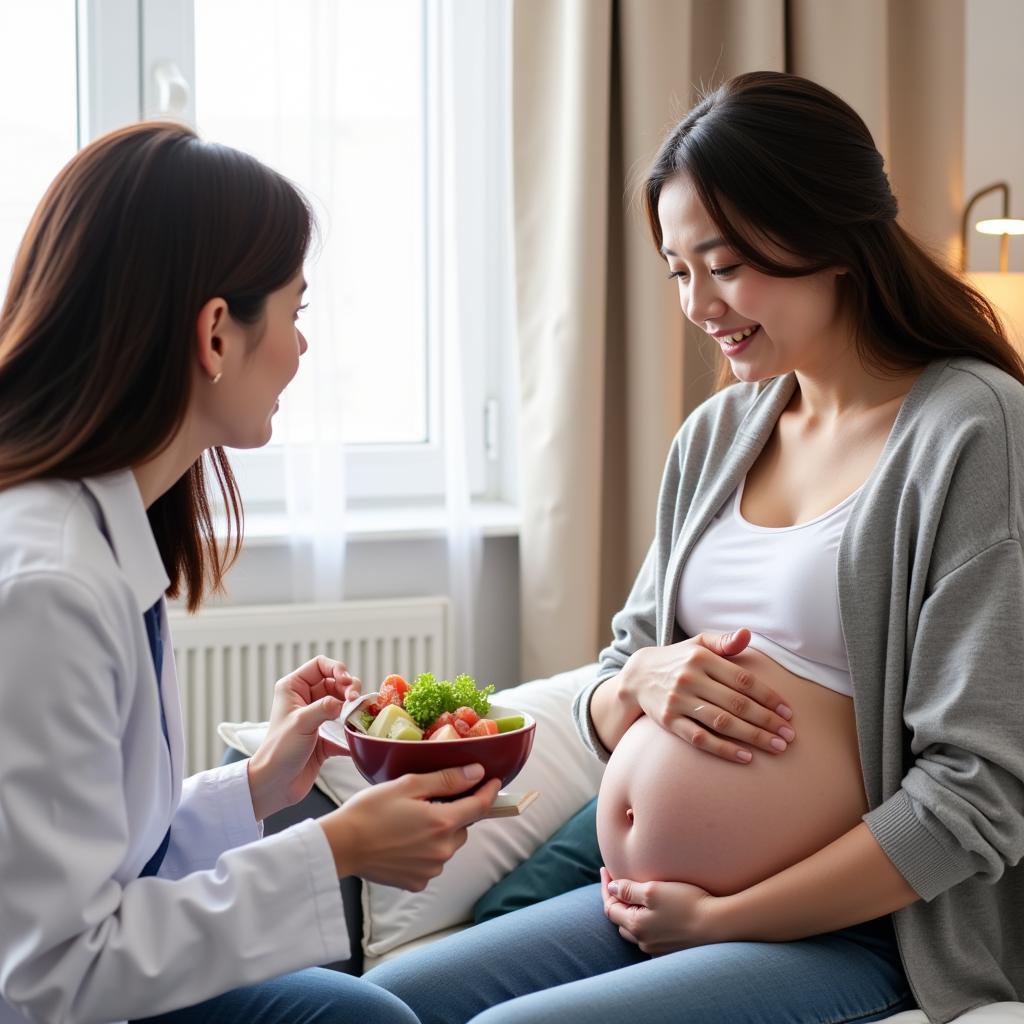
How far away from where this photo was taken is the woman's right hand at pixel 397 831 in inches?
41.7

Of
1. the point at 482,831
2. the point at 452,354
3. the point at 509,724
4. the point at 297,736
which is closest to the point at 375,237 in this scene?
the point at 452,354

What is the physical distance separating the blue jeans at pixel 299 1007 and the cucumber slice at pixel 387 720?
0.87 feet

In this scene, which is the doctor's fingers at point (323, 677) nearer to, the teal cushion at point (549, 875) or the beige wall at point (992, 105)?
the teal cushion at point (549, 875)

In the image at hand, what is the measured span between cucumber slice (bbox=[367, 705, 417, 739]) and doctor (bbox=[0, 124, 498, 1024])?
8 cm

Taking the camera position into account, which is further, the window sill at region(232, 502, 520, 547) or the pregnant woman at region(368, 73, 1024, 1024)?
the window sill at region(232, 502, 520, 547)

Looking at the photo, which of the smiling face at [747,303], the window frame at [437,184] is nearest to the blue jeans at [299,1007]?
the smiling face at [747,303]

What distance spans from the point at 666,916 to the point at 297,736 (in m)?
0.45

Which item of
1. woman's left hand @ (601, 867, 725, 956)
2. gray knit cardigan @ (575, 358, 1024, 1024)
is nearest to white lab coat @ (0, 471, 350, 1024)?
woman's left hand @ (601, 867, 725, 956)

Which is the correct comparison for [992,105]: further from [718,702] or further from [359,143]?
[718,702]

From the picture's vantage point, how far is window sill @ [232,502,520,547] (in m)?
2.49

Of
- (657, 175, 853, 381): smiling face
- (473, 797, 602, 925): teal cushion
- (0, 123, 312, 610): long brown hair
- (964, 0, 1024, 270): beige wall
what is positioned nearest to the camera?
(0, 123, 312, 610): long brown hair

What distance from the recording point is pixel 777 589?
1403 mm

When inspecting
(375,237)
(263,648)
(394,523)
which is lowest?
(263,648)

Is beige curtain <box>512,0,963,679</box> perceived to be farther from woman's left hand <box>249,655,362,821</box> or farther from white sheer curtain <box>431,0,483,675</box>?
woman's left hand <box>249,655,362,821</box>
